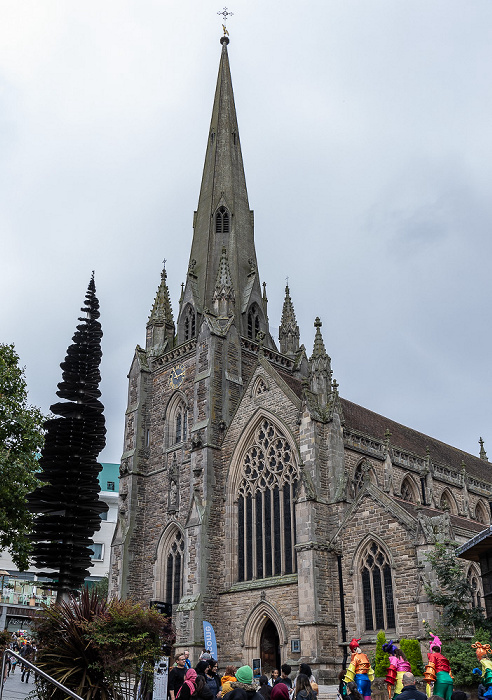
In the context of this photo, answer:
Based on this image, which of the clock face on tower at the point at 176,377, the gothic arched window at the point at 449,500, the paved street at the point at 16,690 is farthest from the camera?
the gothic arched window at the point at 449,500

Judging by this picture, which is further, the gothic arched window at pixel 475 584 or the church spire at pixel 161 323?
the church spire at pixel 161 323

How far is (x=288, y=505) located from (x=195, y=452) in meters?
5.22

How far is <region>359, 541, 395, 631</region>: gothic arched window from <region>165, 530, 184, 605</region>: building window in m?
9.31

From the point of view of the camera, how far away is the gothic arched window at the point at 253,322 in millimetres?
36219

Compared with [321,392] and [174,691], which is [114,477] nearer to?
[321,392]

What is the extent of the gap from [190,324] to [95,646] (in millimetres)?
26224

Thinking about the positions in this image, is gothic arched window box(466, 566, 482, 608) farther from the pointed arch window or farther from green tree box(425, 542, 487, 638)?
the pointed arch window

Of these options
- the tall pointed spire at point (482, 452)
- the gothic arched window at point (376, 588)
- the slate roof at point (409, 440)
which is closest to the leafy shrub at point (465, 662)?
the gothic arched window at point (376, 588)

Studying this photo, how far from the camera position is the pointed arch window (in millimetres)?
39312

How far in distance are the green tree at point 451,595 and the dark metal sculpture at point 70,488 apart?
1003cm

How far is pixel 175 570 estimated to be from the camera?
101ft

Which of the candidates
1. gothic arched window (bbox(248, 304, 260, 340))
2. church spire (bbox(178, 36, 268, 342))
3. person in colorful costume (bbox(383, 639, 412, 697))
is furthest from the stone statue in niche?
person in colorful costume (bbox(383, 639, 412, 697))

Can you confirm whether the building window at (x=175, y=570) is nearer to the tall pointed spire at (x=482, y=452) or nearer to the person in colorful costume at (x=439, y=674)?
the person in colorful costume at (x=439, y=674)

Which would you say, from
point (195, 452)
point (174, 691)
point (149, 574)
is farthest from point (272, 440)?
point (174, 691)
